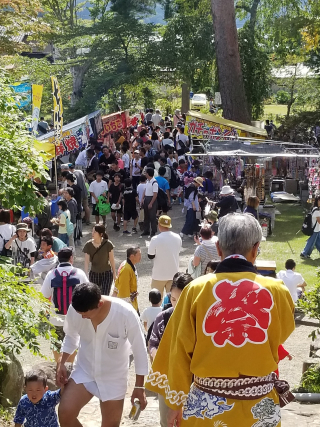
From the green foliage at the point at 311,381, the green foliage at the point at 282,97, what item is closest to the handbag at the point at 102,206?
the green foliage at the point at 311,381

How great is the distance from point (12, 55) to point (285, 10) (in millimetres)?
12610

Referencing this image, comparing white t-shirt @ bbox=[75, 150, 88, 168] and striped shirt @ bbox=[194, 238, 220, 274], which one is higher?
striped shirt @ bbox=[194, 238, 220, 274]

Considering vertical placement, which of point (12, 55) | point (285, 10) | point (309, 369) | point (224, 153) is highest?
point (285, 10)

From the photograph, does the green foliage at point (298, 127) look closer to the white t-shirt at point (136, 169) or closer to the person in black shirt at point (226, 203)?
the white t-shirt at point (136, 169)

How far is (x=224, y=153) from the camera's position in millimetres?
14211

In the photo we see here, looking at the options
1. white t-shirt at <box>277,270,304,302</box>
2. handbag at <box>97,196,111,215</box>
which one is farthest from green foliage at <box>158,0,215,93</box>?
white t-shirt at <box>277,270,304,302</box>

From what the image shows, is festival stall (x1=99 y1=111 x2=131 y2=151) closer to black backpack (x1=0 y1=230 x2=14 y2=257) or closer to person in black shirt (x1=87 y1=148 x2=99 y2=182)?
person in black shirt (x1=87 y1=148 x2=99 y2=182)

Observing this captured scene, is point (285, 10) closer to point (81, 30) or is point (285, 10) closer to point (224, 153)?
point (81, 30)

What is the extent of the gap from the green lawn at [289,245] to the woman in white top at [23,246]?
453 centimetres

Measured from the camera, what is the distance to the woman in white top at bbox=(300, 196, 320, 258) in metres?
12.5

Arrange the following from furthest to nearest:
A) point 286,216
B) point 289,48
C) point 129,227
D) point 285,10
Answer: point 289,48 < point 285,10 < point 286,216 < point 129,227

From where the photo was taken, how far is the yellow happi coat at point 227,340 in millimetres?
3127

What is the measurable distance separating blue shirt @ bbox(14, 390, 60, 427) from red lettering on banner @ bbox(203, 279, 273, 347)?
1976mm

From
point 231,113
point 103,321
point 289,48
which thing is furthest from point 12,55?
point 103,321
